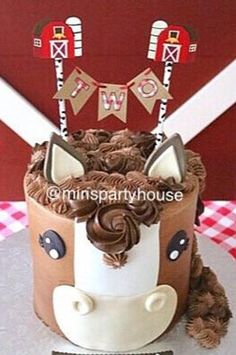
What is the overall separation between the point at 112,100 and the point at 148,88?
7 centimetres

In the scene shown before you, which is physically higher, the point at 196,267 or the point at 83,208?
the point at 83,208

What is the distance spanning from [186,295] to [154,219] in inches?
11.5

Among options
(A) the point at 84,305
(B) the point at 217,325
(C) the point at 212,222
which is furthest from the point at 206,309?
(C) the point at 212,222

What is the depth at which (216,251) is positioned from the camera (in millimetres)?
1657

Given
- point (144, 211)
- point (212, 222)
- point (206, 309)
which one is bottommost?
point (212, 222)

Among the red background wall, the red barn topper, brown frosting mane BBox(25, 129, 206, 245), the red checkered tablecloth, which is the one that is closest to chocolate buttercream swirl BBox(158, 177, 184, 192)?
brown frosting mane BBox(25, 129, 206, 245)

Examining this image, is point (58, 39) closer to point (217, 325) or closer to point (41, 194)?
point (41, 194)

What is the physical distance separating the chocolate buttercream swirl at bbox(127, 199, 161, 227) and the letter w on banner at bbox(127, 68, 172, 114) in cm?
21

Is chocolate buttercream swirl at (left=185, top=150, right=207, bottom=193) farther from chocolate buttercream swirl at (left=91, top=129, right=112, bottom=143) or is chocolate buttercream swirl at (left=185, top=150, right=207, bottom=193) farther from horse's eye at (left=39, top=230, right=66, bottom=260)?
horse's eye at (left=39, top=230, right=66, bottom=260)

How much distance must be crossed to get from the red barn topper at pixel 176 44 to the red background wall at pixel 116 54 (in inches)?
26.6

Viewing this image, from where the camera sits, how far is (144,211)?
47.0 inches

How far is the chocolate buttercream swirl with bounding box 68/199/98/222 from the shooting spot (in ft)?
3.92

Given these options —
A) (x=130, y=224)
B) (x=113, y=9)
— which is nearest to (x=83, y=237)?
(x=130, y=224)

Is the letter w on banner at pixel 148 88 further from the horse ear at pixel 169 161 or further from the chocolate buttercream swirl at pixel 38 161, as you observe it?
the chocolate buttercream swirl at pixel 38 161
